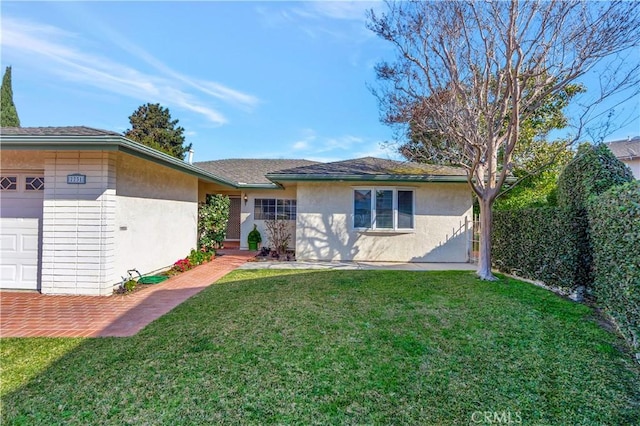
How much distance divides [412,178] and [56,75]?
1336cm

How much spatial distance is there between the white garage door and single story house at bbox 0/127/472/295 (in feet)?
0.08

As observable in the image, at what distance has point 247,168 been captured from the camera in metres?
18.3

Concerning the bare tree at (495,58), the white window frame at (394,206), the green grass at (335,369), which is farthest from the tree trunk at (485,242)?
the white window frame at (394,206)

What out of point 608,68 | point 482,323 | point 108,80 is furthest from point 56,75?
point 608,68

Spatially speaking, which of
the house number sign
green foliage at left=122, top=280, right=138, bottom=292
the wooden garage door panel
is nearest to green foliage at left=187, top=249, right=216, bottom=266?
green foliage at left=122, top=280, right=138, bottom=292

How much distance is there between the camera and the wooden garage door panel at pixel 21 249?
6.71 meters

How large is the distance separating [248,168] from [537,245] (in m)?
15.3

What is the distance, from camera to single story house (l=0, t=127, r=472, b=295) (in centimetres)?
642

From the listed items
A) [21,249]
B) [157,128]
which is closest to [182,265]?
[21,249]

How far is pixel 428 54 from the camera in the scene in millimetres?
8766

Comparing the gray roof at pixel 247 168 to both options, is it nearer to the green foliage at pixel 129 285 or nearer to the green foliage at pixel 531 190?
the green foliage at pixel 129 285

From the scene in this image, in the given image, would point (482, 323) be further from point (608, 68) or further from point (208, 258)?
point (208, 258)

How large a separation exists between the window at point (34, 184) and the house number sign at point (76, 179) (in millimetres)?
972

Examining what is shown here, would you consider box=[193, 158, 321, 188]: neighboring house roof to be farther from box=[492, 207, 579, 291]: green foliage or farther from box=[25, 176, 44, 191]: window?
box=[492, 207, 579, 291]: green foliage
